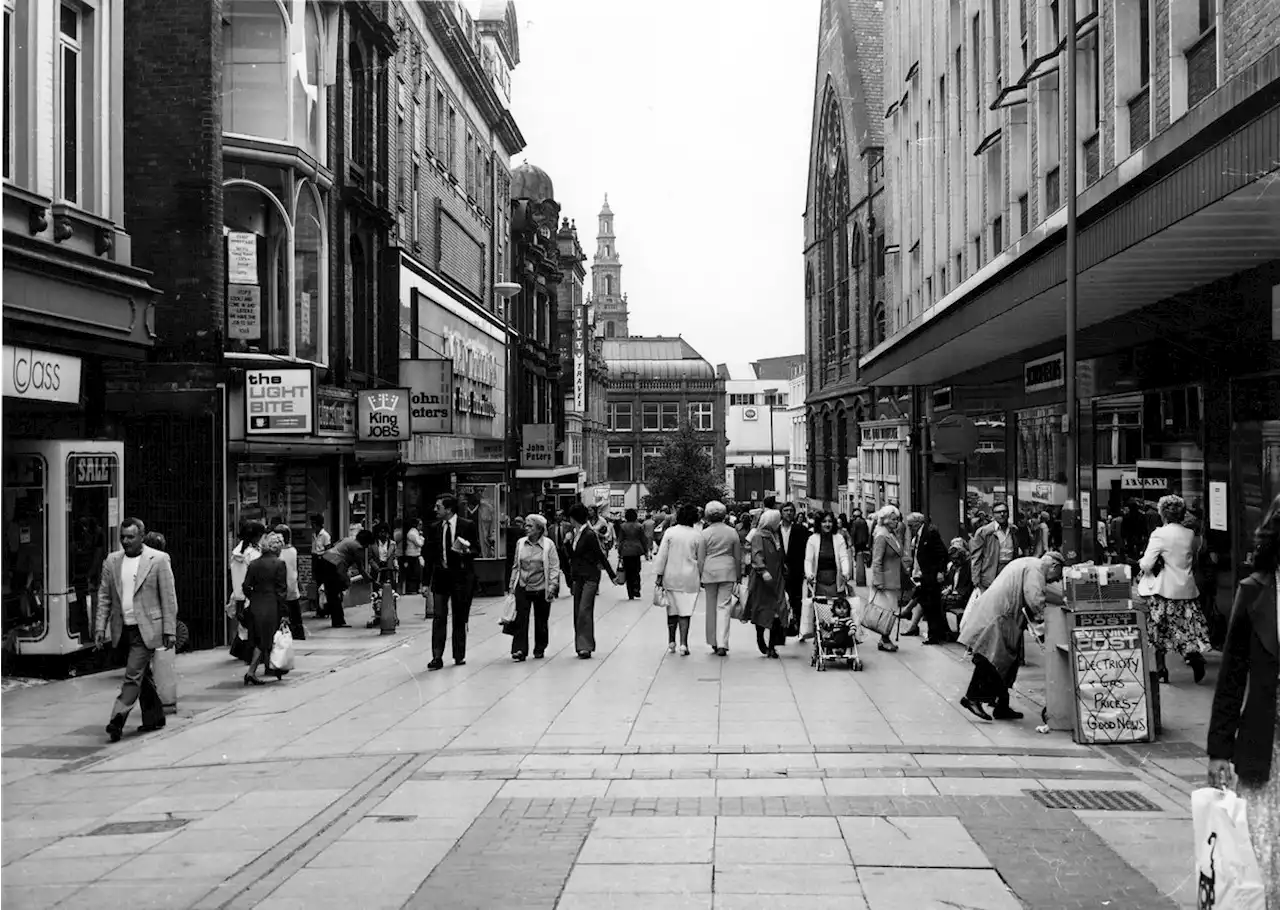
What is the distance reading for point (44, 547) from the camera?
560 inches

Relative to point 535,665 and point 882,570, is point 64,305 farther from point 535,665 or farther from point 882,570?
point 882,570

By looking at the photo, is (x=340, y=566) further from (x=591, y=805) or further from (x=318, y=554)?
(x=591, y=805)

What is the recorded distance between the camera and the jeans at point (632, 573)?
25.4 metres

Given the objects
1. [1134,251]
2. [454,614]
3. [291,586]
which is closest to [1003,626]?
[1134,251]

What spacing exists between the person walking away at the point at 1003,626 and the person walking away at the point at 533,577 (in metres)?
5.30

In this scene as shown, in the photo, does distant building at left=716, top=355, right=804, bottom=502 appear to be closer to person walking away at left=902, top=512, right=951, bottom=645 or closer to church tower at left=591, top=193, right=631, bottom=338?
church tower at left=591, top=193, right=631, bottom=338

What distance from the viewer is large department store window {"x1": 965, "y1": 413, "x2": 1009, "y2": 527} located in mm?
26281

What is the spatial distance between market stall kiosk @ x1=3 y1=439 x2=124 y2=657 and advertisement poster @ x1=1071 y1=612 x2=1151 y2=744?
992 centimetres

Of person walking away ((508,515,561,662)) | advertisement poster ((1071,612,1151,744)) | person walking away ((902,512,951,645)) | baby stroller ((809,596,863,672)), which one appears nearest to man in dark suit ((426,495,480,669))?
person walking away ((508,515,561,662))

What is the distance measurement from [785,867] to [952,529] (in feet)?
93.3

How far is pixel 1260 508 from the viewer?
547 inches

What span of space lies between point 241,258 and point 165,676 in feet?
30.8

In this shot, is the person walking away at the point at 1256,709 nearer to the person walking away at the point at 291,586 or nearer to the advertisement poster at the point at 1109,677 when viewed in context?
the advertisement poster at the point at 1109,677

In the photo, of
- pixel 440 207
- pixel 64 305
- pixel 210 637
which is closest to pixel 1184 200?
pixel 64 305
